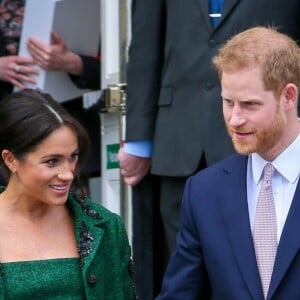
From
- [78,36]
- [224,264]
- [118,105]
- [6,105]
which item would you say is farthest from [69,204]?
[78,36]

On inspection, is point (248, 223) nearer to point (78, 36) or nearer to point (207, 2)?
point (207, 2)

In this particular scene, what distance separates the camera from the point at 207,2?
393 cm

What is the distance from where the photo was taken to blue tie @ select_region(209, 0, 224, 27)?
12.9ft

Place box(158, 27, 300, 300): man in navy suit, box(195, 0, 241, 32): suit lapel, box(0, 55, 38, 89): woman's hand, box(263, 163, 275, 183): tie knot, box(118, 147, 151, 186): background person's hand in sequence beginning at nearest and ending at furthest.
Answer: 1. box(158, 27, 300, 300): man in navy suit
2. box(263, 163, 275, 183): tie knot
3. box(195, 0, 241, 32): suit lapel
4. box(118, 147, 151, 186): background person's hand
5. box(0, 55, 38, 89): woman's hand

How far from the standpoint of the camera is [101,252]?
3.37m

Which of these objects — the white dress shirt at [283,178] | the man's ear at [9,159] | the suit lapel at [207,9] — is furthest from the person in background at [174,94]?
the man's ear at [9,159]

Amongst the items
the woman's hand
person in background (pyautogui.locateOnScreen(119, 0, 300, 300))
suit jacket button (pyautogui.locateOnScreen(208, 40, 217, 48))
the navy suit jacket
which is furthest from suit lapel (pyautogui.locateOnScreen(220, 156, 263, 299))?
the woman's hand

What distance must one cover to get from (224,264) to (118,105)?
73.8 inches

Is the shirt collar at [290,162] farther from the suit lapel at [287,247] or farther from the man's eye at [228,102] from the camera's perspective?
the man's eye at [228,102]

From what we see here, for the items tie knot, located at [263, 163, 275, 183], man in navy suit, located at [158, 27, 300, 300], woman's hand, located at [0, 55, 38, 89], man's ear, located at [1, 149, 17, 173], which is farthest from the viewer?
woman's hand, located at [0, 55, 38, 89]

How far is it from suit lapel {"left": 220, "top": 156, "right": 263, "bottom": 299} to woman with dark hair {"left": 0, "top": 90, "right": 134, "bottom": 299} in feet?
1.41

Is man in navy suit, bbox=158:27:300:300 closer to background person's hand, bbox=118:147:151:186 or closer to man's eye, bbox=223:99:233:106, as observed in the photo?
man's eye, bbox=223:99:233:106

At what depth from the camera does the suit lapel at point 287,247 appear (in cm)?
304

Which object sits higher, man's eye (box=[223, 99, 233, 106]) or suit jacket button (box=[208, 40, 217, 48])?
suit jacket button (box=[208, 40, 217, 48])
